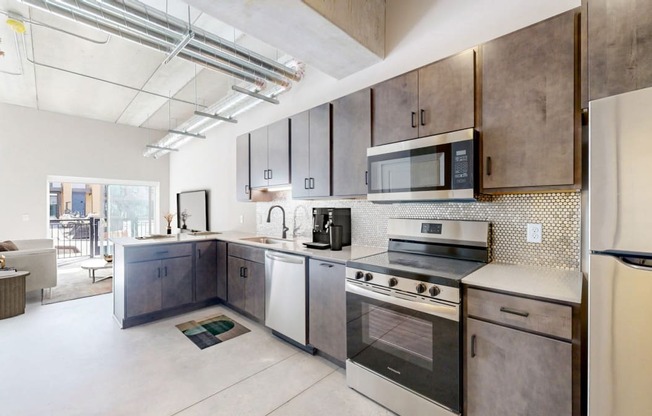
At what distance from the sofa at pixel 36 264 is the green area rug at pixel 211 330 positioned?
8.06 feet

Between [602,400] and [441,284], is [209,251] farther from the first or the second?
[602,400]

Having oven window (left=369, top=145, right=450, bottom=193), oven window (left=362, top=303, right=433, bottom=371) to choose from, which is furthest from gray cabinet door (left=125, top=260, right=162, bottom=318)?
oven window (left=369, top=145, right=450, bottom=193)

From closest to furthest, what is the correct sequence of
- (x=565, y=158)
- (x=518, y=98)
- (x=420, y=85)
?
(x=565, y=158) < (x=518, y=98) < (x=420, y=85)

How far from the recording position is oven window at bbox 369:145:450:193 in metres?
1.97

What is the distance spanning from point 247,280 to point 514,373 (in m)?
2.62

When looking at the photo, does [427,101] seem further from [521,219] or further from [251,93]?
[251,93]

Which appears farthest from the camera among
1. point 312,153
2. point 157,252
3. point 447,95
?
point 157,252

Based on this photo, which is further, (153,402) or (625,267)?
(153,402)

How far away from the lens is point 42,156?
6.04 metres

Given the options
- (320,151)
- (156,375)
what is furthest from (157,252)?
(320,151)

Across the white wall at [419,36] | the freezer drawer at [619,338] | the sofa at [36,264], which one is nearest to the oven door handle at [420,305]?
the freezer drawer at [619,338]

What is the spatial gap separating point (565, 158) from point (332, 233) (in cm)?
174

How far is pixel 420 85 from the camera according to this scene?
6.95ft

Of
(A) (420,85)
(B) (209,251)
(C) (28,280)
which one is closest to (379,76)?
(A) (420,85)
